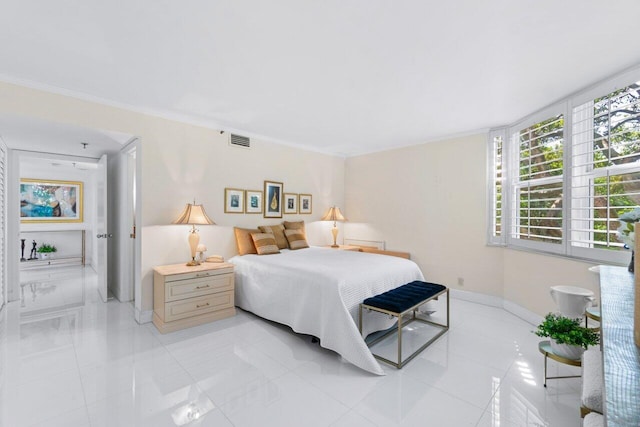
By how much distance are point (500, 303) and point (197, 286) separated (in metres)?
3.86

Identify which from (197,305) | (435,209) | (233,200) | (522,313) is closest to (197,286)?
(197,305)

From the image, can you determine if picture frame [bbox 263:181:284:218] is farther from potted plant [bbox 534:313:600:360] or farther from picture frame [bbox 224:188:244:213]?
potted plant [bbox 534:313:600:360]

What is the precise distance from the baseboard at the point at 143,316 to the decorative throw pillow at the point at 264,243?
4.72 ft

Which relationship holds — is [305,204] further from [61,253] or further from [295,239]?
[61,253]

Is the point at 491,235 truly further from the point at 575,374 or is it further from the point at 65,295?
the point at 65,295

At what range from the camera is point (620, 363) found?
59 cm

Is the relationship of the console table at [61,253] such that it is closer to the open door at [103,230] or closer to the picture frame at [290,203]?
the open door at [103,230]

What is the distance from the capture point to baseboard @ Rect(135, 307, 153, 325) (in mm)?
3268

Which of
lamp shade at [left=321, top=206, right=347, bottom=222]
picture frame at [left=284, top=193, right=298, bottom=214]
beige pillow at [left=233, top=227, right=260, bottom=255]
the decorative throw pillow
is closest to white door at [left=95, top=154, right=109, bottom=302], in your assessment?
beige pillow at [left=233, top=227, right=260, bottom=255]

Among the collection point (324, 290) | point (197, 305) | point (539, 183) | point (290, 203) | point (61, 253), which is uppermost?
point (539, 183)

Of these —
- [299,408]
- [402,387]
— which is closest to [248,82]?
[299,408]

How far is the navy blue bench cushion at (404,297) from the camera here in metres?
2.47

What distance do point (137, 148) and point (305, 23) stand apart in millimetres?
2605

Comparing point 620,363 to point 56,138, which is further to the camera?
point 56,138
